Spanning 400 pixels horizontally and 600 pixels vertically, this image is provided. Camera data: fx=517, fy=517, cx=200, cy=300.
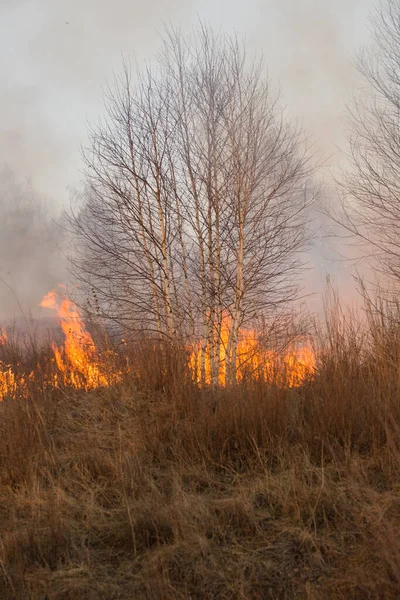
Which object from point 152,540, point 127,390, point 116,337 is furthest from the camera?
point 116,337

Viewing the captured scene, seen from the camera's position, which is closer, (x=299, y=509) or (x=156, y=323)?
(x=299, y=509)

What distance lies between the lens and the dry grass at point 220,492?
10.7 feet

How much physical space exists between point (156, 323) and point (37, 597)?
7975 mm

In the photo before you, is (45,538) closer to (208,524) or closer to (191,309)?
(208,524)

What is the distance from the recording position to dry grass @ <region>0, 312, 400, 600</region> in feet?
10.7

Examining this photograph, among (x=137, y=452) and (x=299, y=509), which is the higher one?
(x=137, y=452)

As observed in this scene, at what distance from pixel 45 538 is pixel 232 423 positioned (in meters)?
2.20

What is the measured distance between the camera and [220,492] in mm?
4473

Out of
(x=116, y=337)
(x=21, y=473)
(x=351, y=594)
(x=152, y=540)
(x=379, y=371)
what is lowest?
(x=351, y=594)

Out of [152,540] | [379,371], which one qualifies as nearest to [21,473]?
[152,540]

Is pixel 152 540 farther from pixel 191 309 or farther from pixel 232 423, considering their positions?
pixel 191 309

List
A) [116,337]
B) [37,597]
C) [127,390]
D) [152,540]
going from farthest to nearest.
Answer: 1. [116,337]
2. [127,390]
3. [152,540]
4. [37,597]

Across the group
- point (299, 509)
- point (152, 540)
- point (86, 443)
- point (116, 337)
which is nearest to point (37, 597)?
point (152, 540)

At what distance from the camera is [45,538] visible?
3793 millimetres
